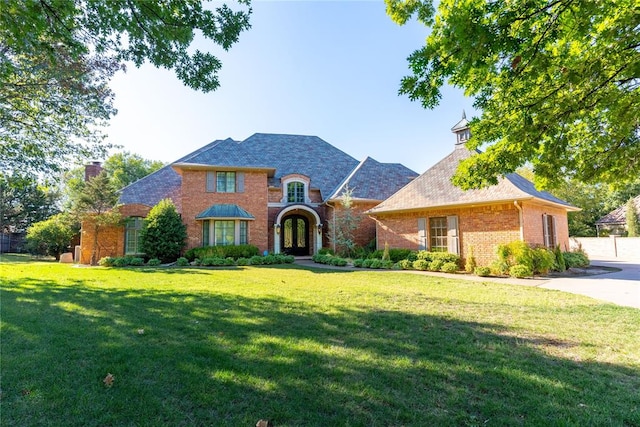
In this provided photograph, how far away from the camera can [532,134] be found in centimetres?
475

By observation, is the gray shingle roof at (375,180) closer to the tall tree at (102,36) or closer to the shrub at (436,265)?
the shrub at (436,265)

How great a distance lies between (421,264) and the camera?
13883 millimetres

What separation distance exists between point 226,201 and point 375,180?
9817mm

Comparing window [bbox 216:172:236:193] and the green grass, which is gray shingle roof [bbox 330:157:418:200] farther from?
the green grass

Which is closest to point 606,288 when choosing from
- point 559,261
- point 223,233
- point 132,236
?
point 559,261

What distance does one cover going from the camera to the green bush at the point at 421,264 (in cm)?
1381

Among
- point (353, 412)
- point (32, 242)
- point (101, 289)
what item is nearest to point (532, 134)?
point (353, 412)

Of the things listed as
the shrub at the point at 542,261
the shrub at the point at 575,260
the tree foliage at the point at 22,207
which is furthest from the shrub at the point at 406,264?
the tree foliage at the point at 22,207

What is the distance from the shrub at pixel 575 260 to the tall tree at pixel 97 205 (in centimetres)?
2169

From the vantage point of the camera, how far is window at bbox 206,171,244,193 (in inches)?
725

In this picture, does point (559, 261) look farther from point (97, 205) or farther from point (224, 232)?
point (97, 205)

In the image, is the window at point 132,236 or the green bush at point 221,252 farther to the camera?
the window at point 132,236

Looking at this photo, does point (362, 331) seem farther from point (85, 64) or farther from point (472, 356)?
point (85, 64)

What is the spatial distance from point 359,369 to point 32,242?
92.4 ft
